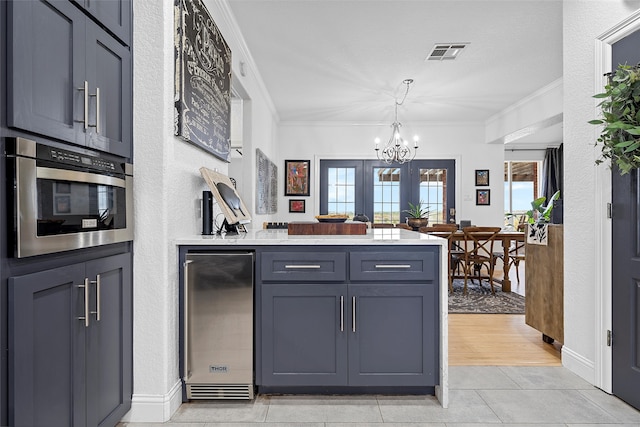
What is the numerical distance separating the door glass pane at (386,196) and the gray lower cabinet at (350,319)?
504cm

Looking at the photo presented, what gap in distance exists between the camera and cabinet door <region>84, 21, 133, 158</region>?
1541 mm

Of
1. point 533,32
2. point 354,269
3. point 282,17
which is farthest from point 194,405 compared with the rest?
point 533,32

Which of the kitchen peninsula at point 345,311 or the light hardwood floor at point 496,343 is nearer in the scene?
the kitchen peninsula at point 345,311

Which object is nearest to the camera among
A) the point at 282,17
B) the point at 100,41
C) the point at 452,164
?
the point at 100,41

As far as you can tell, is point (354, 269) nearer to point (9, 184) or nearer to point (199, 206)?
point (199, 206)

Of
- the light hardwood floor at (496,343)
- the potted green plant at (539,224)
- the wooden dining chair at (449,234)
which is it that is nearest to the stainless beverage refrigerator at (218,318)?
the light hardwood floor at (496,343)

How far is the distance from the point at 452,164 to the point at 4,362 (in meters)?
6.95

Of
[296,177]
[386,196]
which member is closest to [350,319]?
[296,177]

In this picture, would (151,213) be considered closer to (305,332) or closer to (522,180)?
(305,332)

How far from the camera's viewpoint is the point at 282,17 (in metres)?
3.31

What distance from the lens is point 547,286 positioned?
3002 mm

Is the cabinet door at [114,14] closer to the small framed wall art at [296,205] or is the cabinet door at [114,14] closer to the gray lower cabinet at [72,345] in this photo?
the gray lower cabinet at [72,345]

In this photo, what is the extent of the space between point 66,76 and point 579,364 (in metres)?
3.18

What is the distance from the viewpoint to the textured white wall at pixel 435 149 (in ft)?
23.0
